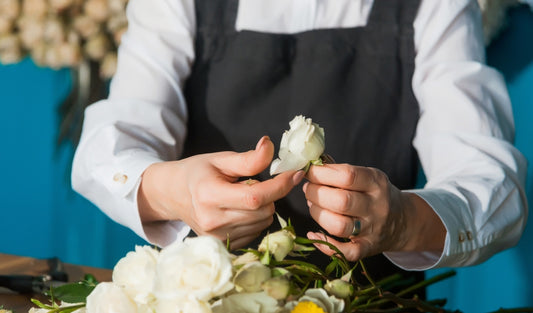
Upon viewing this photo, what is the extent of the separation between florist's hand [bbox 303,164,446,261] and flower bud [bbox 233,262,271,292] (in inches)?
5.8

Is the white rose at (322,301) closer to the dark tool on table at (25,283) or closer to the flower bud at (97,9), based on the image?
the dark tool on table at (25,283)

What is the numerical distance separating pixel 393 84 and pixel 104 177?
0.44 metres

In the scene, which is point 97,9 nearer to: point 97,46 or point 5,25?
point 97,46

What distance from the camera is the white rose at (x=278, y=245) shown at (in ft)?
1.04

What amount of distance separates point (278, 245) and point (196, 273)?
2.2 inches

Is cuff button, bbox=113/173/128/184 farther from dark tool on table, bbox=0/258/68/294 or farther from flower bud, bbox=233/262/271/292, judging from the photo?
flower bud, bbox=233/262/271/292

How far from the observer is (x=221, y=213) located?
520 mm

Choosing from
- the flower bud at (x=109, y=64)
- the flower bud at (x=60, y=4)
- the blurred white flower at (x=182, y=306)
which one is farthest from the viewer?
the flower bud at (x=109, y=64)

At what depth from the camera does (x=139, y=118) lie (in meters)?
0.80

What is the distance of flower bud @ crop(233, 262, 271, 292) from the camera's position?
290 mm

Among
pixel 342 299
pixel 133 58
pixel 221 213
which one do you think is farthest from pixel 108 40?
pixel 342 299

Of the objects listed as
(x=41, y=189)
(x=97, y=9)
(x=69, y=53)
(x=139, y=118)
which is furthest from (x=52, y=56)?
(x=139, y=118)

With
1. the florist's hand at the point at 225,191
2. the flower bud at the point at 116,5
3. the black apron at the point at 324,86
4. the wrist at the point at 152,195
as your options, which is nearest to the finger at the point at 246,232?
the florist's hand at the point at 225,191

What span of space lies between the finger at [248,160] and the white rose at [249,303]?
6.7 inches
